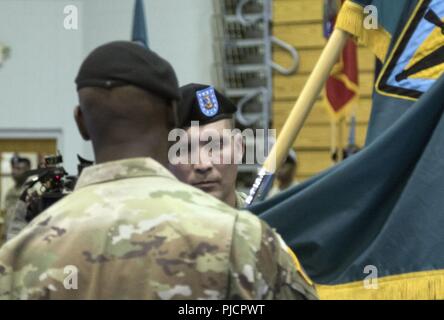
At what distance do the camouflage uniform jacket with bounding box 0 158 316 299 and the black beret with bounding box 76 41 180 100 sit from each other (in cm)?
15

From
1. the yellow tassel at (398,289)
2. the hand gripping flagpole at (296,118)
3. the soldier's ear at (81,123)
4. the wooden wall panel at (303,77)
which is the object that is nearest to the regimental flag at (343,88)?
the wooden wall panel at (303,77)

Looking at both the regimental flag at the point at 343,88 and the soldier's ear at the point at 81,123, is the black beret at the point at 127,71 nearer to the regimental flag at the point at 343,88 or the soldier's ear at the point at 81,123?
the soldier's ear at the point at 81,123

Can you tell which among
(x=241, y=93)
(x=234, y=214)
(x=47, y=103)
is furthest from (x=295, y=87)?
(x=234, y=214)

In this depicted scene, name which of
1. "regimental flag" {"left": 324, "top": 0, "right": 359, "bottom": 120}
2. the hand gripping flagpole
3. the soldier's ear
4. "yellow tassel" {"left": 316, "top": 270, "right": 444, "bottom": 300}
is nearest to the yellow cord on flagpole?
the hand gripping flagpole

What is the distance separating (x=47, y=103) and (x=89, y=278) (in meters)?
8.07

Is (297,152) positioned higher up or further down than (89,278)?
further down

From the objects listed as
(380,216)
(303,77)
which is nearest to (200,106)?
(380,216)

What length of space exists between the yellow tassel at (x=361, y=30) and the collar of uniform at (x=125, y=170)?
144 cm

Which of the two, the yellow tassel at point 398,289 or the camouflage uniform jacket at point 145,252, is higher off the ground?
the camouflage uniform jacket at point 145,252

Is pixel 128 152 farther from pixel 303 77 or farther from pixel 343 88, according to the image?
pixel 303 77

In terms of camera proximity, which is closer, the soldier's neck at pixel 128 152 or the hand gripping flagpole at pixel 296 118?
the soldier's neck at pixel 128 152

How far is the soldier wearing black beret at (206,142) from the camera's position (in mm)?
2746

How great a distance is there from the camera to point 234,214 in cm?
149
